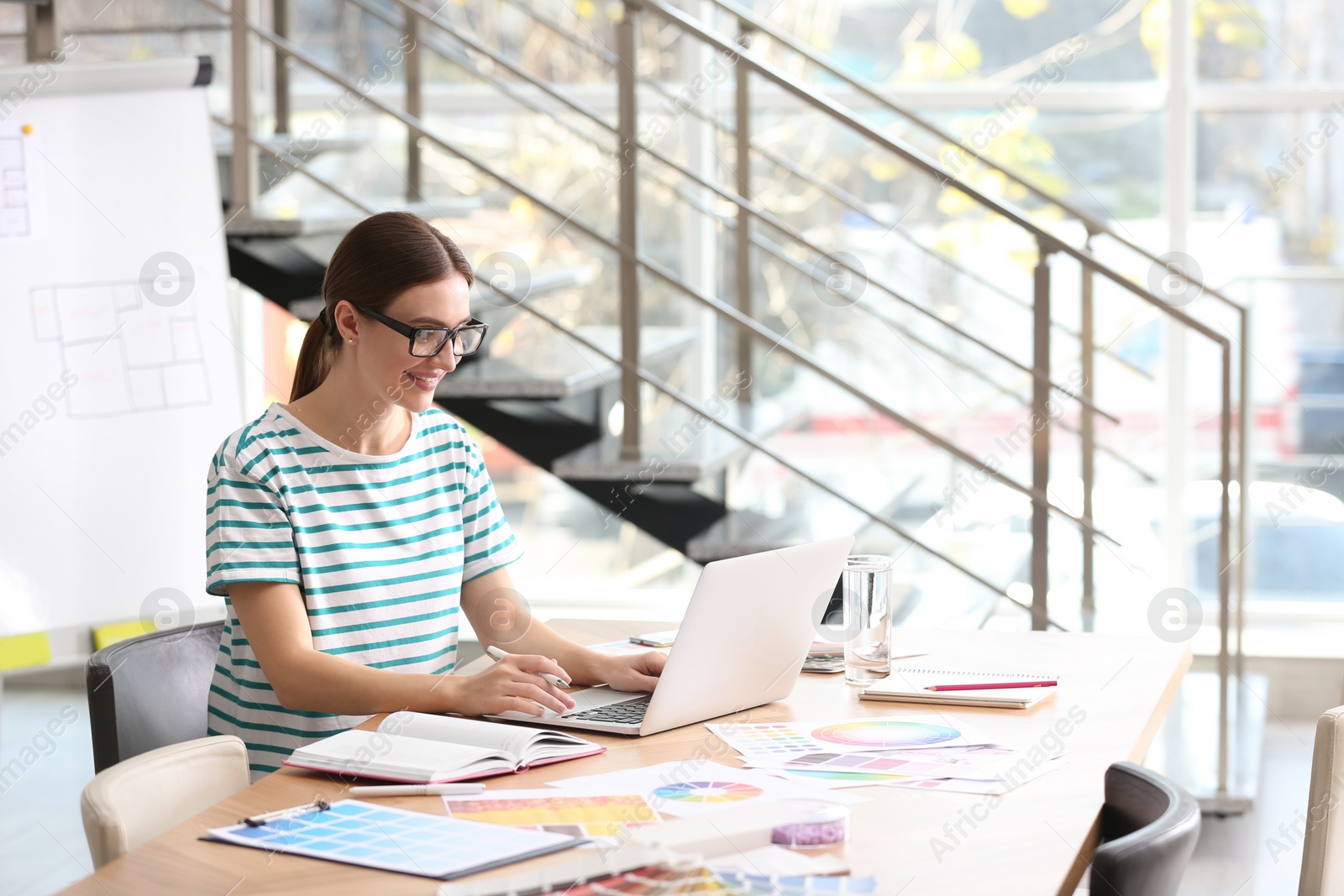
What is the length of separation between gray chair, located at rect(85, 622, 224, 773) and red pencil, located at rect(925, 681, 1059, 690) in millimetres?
857

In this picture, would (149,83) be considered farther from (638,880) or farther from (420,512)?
(638,880)

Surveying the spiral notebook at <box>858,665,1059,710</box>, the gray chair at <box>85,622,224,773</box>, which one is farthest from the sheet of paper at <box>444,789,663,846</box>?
the gray chair at <box>85,622,224,773</box>

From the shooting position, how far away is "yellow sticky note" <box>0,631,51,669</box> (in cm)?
254

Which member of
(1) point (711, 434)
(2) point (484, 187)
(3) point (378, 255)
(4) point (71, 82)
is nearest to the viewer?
(3) point (378, 255)

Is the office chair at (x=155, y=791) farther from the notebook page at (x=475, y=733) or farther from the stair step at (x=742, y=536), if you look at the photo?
the stair step at (x=742, y=536)

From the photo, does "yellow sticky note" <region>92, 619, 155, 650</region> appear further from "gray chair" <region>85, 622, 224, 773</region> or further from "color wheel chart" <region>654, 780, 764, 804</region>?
"color wheel chart" <region>654, 780, 764, 804</region>

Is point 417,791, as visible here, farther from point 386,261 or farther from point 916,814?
point 386,261

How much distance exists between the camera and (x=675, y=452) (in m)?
2.70

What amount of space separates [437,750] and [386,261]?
0.65 metres

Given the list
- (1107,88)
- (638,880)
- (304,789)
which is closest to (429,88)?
(1107,88)

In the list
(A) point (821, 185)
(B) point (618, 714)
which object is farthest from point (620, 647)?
(A) point (821, 185)

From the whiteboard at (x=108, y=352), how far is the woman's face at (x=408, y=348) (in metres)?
1.22

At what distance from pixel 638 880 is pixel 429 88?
3.30m

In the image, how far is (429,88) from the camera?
3.90 metres
